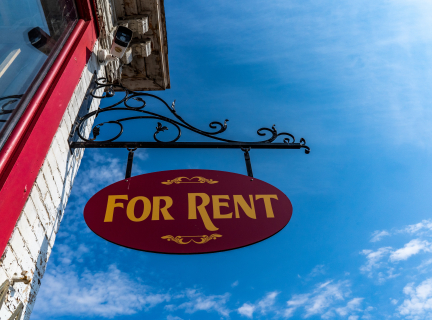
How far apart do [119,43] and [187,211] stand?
10.3 feet

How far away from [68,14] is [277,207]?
350cm

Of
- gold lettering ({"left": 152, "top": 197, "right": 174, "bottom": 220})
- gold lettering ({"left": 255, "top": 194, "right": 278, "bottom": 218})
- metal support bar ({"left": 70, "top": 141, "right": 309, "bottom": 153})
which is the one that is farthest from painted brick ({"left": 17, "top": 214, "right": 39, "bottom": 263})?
gold lettering ({"left": 255, "top": 194, "right": 278, "bottom": 218})

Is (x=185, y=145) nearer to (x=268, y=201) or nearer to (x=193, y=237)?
(x=268, y=201)

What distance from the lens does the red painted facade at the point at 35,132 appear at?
231 centimetres

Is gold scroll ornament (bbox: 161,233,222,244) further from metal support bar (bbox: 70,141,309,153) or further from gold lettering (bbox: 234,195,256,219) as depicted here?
metal support bar (bbox: 70,141,309,153)

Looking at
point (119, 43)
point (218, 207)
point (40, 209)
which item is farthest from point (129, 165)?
point (119, 43)

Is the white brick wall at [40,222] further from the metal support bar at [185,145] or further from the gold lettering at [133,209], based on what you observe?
the gold lettering at [133,209]

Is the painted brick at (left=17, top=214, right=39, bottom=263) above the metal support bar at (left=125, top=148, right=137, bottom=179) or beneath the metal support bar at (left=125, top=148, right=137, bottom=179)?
beneath

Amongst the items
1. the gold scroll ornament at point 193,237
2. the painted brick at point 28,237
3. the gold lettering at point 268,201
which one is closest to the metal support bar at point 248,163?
the gold lettering at point 268,201

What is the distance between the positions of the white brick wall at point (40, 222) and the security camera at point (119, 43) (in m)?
1.31

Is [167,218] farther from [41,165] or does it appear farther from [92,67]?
[92,67]

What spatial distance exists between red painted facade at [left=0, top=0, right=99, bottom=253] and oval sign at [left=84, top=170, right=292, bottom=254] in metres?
0.53

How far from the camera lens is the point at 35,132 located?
9.07 feet

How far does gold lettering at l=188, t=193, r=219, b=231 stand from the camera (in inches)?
105
